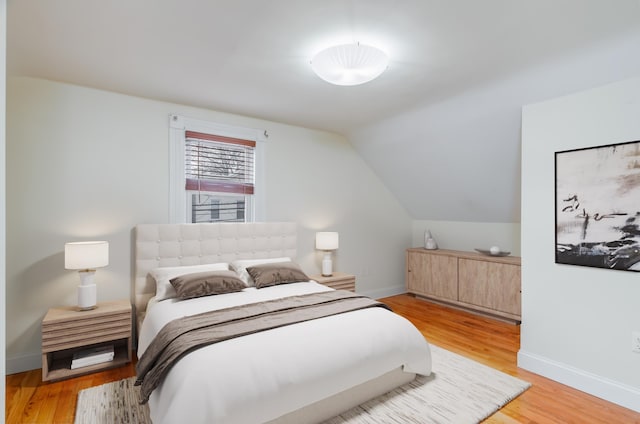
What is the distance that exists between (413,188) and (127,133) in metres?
3.69

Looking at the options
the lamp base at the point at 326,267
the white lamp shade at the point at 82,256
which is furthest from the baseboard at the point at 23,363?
the lamp base at the point at 326,267

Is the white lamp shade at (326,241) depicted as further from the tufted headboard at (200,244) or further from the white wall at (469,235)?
the white wall at (469,235)

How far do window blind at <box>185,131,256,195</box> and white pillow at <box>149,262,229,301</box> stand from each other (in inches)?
35.3

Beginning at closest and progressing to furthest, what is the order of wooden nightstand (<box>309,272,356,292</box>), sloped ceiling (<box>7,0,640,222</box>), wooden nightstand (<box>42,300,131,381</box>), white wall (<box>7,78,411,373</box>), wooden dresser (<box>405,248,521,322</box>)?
sloped ceiling (<box>7,0,640,222</box>) < wooden nightstand (<box>42,300,131,381</box>) < white wall (<box>7,78,411,373</box>) < wooden dresser (<box>405,248,521,322</box>) < wooden nightstand (<box>309,272,356,292</box>)

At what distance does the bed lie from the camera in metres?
1.70

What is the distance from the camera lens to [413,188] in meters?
4.85

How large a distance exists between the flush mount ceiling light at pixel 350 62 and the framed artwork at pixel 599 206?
1.66 meters

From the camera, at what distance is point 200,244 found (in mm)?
3486

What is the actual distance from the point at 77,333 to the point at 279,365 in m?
1.89

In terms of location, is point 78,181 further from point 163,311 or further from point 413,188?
point 413,188

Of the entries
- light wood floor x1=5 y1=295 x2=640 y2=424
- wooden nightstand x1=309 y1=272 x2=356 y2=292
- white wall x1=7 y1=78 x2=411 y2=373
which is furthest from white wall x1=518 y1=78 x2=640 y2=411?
white wall x1=7 y1=78 x2=411 y2=373

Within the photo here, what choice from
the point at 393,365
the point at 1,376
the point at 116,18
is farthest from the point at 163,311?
the point at 116,18

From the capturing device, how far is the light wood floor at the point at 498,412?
215 centimetres

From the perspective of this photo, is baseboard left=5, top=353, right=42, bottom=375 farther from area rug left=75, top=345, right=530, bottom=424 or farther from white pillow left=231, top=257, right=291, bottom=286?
white pillow left=231, top=257, right=291, bottom=286
